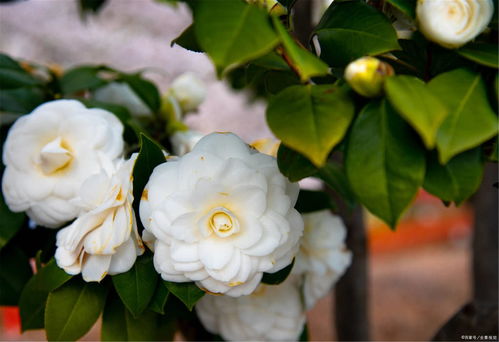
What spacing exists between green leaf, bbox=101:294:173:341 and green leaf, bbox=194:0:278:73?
1.14ft

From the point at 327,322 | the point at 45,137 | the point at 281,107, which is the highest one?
the point at 281,107

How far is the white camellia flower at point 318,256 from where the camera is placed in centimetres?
66

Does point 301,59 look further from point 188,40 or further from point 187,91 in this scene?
point 187,91

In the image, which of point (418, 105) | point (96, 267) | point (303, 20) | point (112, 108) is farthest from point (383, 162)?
point (303, 20)

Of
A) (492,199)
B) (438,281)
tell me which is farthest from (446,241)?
(492,199)

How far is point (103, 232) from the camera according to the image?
49cm

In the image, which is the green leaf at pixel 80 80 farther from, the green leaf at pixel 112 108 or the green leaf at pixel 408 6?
the green leaf at pixel 408 6

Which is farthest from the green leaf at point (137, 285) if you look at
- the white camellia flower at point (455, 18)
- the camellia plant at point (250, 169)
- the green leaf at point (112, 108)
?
the white camellia flower at point (455, 18)

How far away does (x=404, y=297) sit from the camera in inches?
79.2

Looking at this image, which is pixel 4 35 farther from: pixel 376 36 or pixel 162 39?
pixel 376 36

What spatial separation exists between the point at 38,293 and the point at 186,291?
19 centimetres

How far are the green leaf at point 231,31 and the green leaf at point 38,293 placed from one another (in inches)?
11.8

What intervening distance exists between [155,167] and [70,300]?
0.17 m

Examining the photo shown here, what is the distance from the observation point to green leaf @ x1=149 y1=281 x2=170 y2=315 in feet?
1.72
